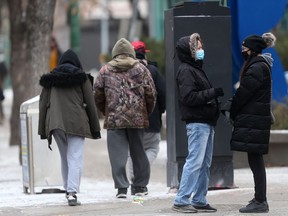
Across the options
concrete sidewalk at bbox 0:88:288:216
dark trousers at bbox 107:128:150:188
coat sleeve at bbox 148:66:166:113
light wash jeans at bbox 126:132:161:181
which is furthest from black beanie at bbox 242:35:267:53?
light wash jeans at bbox 126:132:161:181

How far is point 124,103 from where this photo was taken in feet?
35.4

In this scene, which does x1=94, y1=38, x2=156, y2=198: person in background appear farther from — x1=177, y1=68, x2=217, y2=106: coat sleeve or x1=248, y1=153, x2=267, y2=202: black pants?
x1=248, y1=153, x2=267, y2=202: black pants

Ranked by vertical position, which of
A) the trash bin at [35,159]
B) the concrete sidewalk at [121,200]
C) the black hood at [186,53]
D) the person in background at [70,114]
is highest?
the black hood at [186,53]

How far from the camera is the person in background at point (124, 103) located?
1079cm

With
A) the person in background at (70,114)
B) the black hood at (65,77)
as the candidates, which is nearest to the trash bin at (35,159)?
the person in background at (70,114)

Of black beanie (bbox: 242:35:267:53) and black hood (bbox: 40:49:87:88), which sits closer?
black beanie (bbox: 242:35:267:53)

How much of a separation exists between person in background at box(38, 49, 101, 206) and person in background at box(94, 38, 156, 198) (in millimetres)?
226

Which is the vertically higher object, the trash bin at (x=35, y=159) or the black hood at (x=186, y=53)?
the black hood at (x=186, y=53)

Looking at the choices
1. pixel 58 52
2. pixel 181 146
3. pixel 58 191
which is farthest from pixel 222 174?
pixel 58 52

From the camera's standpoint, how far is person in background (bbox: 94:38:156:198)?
35.4ft

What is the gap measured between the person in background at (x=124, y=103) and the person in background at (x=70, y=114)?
23cm

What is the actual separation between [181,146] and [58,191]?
5.78ft

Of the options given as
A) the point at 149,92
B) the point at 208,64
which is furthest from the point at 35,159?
the point at 208,64

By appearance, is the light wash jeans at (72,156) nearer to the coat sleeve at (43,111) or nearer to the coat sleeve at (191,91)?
the coat sleeve at (43,111)
